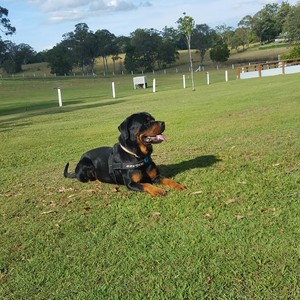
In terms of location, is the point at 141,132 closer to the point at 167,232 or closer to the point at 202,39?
the point at 167,232

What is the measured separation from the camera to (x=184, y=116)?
1405cm

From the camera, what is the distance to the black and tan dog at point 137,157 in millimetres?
4906

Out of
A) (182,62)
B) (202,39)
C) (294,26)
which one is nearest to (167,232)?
(294,26)

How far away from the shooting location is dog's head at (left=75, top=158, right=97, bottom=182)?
234 inches

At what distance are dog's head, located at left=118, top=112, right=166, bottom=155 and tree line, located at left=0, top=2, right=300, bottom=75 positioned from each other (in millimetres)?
87505

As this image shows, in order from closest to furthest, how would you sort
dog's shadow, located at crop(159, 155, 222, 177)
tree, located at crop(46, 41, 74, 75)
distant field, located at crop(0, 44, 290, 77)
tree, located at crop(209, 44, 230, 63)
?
dog's shadow, located at crop(159, 155, 222, 177), tree, located at crop(209, 44, 230, 63), distant field, located at crop(0, 44, 290, 77), tree, located at crop(46, 41, 74, 75)

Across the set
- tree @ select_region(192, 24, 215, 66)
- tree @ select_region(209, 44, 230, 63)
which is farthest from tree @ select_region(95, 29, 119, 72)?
tree @ select_region(209, 44, 230, 63)

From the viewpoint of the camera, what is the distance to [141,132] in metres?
4.91

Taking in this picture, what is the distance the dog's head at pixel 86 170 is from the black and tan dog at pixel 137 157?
442 mm

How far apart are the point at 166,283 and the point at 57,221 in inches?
76.1

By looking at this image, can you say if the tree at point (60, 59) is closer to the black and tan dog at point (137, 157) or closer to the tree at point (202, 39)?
the tree at point (202, 39)

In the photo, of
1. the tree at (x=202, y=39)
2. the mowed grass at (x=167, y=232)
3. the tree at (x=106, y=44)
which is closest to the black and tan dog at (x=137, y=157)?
the mowed grass at (x=167, y=232)

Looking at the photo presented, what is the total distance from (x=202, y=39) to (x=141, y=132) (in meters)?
107

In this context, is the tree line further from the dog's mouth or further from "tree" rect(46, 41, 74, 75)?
the dog's mouth
